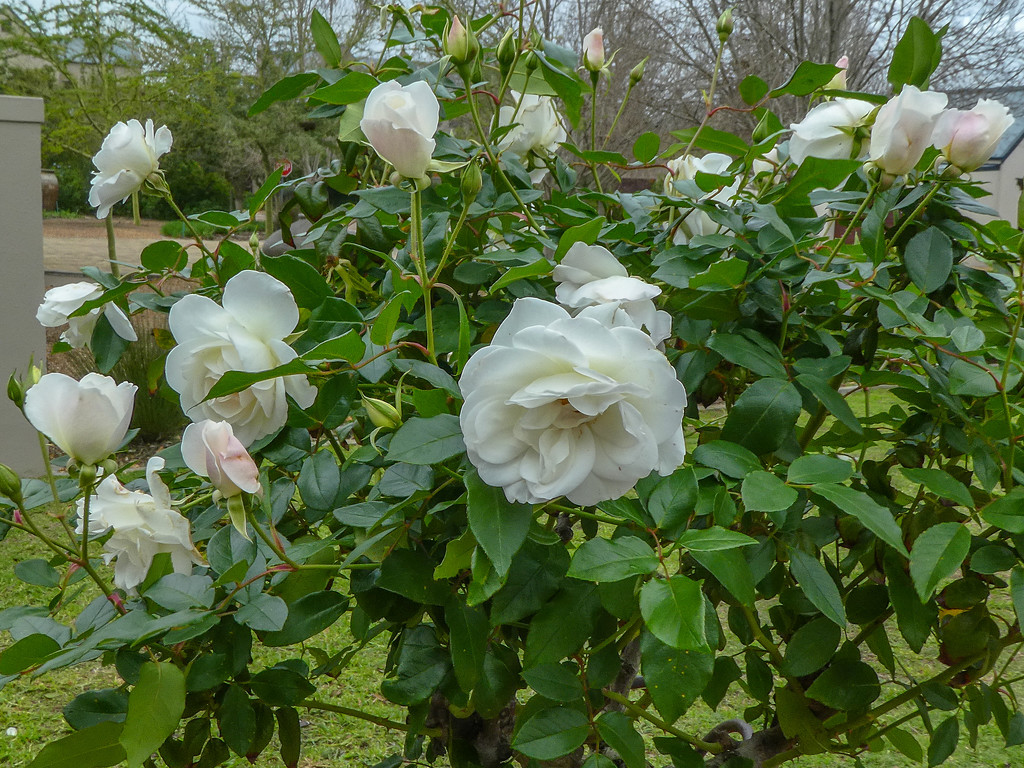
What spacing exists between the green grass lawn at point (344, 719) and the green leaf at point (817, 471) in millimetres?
1370

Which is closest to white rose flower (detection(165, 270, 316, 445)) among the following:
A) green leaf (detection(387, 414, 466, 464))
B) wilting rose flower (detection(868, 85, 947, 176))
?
green leaf (detection(387, 414, 466, 464))

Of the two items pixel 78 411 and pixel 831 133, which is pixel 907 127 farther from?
pixel 78 411

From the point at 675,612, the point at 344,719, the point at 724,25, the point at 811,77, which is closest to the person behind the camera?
the point at 675,612

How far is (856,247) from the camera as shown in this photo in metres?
0.82

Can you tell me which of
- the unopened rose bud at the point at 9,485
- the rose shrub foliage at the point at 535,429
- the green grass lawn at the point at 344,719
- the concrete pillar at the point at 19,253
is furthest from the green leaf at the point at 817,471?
the concrete pillar at the point at 19,253

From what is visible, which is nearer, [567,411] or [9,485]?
[567,411]

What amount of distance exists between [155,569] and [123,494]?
105mm

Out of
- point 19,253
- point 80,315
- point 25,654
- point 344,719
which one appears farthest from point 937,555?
point 19,253

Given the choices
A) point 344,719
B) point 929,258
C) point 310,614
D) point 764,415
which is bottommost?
point 344,719

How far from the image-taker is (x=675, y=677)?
53 centimetres

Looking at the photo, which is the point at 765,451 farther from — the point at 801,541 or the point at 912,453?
the point at 912,453

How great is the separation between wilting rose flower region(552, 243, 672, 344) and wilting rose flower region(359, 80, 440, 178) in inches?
4.9

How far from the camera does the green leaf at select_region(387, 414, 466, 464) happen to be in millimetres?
473

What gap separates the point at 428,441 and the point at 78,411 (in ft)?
0.91
